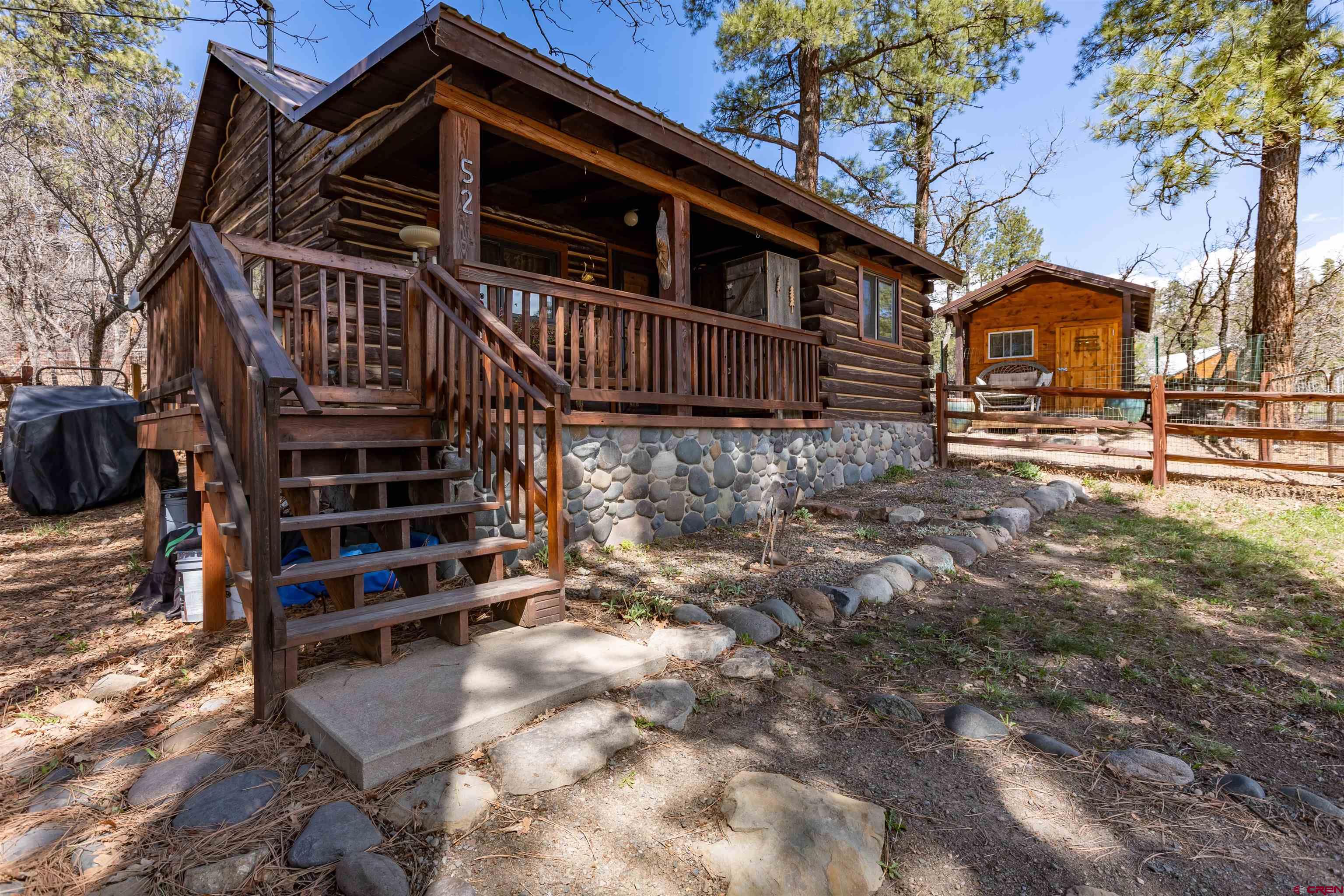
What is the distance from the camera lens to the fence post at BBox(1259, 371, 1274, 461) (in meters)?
8.59

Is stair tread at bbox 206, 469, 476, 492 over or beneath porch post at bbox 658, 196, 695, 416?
beneath

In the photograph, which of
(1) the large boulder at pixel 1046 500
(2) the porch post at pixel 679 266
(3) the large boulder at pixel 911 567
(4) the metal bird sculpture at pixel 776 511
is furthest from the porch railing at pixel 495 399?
(1) the large boulder at pixel 1046 500

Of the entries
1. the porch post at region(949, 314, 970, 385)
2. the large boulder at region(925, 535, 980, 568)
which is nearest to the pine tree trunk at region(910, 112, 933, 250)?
the porch post at region(949, 314, 970, 385)

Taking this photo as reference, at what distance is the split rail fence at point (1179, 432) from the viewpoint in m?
7.93

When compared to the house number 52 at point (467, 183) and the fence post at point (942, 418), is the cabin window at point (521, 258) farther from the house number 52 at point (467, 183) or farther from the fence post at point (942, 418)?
the fence post at point (942, 418)

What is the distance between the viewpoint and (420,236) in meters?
6.16

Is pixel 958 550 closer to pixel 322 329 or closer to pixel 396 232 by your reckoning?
pixel 322 329

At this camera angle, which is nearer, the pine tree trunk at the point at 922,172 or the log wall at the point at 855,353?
the log wall at the point at 855,353

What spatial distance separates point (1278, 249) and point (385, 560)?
48.8 feet

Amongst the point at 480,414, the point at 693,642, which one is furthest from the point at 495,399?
the point at 693,642

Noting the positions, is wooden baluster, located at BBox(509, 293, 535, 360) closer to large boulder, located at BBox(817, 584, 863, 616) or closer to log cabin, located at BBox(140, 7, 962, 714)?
log cabin, located at BBox(140, 7, 962, 714)

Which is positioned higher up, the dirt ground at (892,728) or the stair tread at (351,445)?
the stair tread at (351,445)

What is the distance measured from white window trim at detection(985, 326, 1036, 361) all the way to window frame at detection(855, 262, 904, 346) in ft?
30.8

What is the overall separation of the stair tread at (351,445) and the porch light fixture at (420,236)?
287cm
